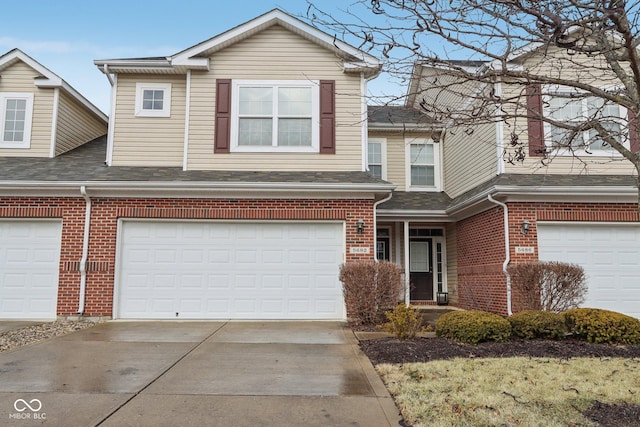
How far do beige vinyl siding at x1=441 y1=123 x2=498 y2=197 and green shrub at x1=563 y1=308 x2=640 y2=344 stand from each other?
450 cm

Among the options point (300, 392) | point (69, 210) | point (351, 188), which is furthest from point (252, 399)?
point (69, 210)

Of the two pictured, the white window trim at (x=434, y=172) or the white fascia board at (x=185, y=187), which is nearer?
the white fascia board at (x=185, y=187)

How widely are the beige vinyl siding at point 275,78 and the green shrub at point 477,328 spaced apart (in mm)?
4706

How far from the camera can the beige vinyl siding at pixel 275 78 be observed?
11.1m

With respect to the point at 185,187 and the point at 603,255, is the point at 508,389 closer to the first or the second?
the point at 603,255

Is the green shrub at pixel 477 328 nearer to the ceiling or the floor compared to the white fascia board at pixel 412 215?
nearer to the floor

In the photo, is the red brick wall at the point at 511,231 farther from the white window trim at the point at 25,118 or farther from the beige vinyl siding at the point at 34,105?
the white window trim at the point at 25,118

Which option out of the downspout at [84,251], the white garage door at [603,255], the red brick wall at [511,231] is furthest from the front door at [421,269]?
the downspout at [84,251]

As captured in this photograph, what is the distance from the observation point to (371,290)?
9289mm

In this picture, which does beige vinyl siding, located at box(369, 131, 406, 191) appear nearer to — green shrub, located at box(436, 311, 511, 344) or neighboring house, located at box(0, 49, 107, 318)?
green shrub, located at box(436, 311, 511, 344)

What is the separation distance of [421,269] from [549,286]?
18.1 ft

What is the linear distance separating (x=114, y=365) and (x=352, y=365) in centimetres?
309

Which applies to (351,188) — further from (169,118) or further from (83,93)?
(83,93)

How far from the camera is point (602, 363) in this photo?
6199 millimetres
